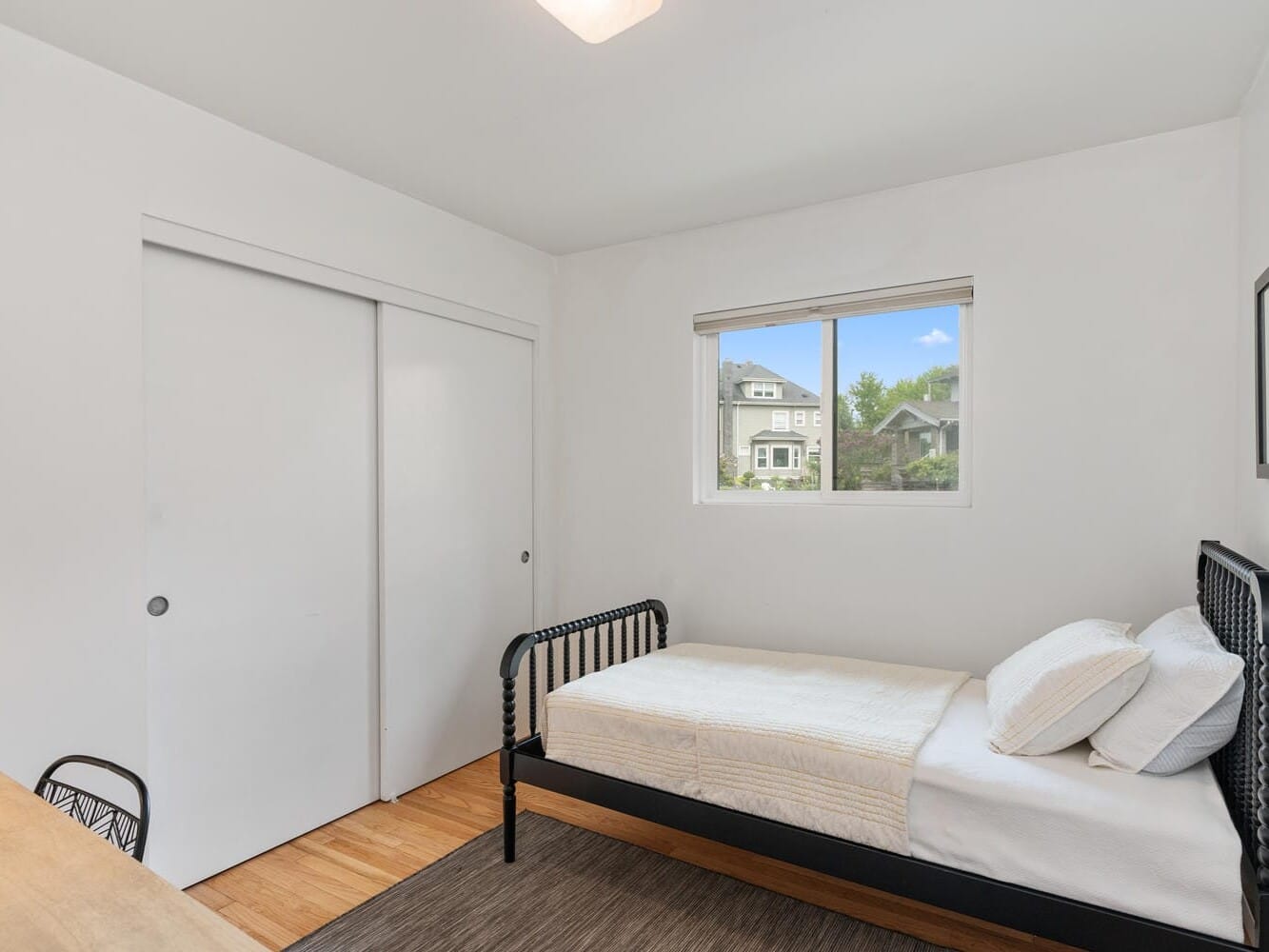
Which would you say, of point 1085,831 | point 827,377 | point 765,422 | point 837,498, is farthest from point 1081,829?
point 765,422

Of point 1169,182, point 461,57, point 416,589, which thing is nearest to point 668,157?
point 461,57

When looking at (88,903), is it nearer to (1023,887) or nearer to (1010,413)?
(1023,887)

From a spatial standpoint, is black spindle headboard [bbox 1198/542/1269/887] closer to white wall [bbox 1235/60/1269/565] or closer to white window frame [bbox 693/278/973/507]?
white wall [bbox 1235/60/1269/565]

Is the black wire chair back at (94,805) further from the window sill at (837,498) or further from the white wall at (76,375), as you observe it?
the window sill at (837,498)

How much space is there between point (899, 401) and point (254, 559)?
2517 mm

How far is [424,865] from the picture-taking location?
253 centimetres

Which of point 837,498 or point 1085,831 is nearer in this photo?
point 1085,831

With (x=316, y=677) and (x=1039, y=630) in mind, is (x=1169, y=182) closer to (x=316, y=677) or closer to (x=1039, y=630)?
(x=1039, y=630)

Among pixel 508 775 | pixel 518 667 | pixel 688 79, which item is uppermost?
pixel 688 79

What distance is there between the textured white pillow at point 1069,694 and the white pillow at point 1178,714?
36mm

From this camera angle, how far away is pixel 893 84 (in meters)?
2.21

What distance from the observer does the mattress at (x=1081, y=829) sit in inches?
61.4

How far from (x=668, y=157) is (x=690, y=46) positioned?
69cm

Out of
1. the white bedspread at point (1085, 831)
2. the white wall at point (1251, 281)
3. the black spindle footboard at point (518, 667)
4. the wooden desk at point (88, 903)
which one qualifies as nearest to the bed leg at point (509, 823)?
the black spindle footboard at point (518, 667)
